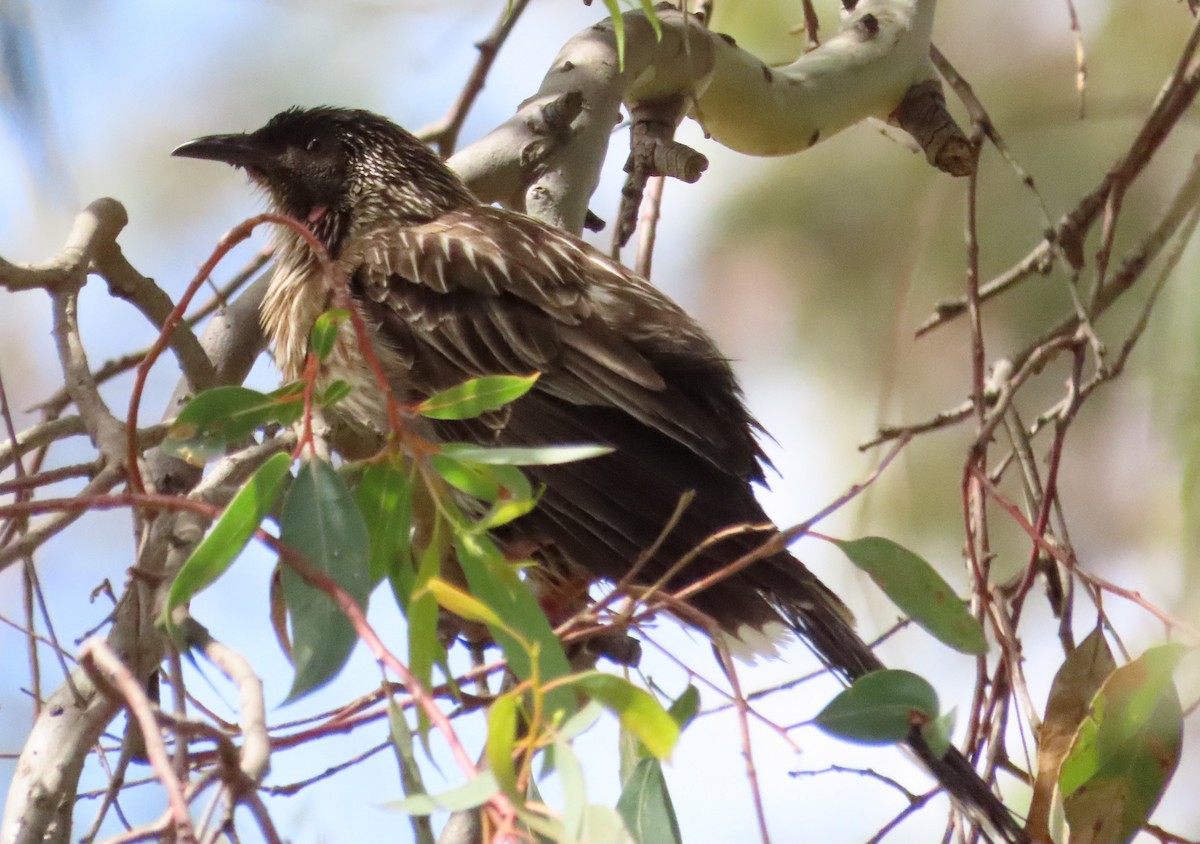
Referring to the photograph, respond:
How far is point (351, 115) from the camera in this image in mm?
3604

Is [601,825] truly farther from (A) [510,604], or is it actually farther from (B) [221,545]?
(B) [221,545]

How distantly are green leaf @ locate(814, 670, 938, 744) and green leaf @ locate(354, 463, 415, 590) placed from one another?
0.54 metres

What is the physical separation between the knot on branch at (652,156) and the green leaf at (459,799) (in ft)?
6.65

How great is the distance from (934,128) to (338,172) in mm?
1482

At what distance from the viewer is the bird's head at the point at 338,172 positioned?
3.39 metres

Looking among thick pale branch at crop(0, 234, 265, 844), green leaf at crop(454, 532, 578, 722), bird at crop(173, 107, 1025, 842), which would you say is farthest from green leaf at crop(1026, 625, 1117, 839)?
thick pale branch at crop(0, 234, 265, 844)

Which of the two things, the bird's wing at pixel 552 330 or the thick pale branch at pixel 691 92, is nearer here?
the bird's wing at pixel 552 330

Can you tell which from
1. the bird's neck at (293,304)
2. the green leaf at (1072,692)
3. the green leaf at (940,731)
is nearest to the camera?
the green leaf at (940,731)

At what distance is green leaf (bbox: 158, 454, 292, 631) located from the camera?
4.99 feet

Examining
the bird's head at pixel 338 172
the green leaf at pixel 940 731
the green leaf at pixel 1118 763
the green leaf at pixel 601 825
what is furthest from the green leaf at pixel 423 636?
the bird's head at pixel 338 172

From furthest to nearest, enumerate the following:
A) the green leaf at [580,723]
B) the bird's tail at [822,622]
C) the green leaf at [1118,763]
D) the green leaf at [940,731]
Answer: the bird's tail at [822,622]
the green leaf at [1118,763]
the green leaf at [940,731]
the green leaf at [580,723]

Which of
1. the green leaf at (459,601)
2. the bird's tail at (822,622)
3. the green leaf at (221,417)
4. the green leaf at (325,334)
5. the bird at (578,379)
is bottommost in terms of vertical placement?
the green leaf at (459,601)

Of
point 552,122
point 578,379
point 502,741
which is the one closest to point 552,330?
point 578,379

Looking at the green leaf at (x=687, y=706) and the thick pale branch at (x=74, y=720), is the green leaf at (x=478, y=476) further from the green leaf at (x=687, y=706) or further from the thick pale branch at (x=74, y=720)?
the thick pale branch at (x=74, y=720)
